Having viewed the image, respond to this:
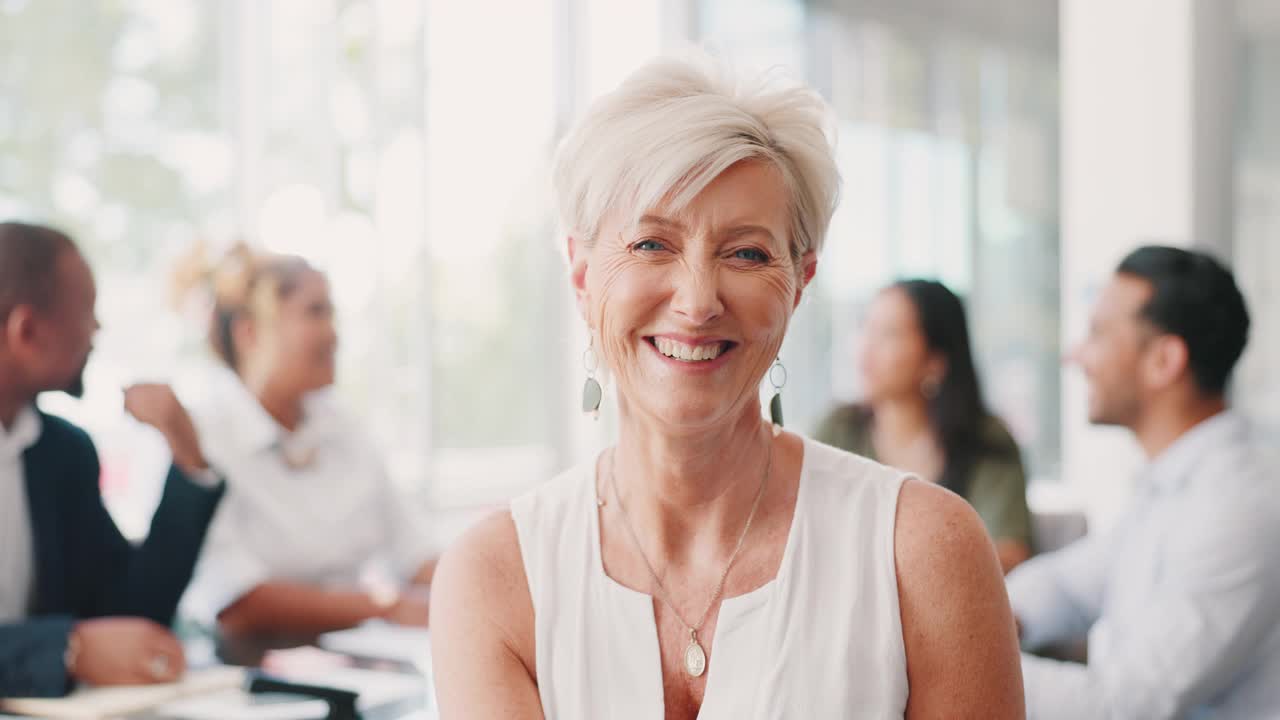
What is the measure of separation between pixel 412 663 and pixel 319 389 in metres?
1.29

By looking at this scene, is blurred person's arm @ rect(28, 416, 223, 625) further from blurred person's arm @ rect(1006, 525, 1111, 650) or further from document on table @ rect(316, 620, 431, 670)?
blurred person's arm @ rect(1006, 525, 1111, 650)

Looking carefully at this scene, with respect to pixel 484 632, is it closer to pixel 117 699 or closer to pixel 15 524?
pixel 117 699

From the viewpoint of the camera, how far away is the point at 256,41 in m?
4.59

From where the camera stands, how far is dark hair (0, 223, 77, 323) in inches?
92.5

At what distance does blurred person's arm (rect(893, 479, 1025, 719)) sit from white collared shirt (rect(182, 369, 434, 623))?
1952 mm

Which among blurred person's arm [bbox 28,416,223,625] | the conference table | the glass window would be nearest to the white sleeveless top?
the conference table

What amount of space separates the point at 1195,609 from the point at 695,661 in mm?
1041

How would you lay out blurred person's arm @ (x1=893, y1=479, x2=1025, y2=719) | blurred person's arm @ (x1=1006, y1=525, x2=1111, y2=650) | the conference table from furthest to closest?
blurred person's arm @ (x1=1006, y1=525, x2=1111, y2=650)
the conference table
blurred person's arm @ (x1=893, y1=479, x2=1025, y2=719)

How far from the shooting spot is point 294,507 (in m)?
3.17

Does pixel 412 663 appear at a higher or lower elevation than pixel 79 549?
lower

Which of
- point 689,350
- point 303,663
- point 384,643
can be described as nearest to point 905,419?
point 384,643

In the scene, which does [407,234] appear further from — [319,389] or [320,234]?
[319,389]

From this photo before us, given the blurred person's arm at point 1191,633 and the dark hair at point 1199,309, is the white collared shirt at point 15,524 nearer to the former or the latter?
the blurred person's arm at point 1191,633

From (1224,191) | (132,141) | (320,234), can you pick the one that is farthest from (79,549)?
(1224,191)
